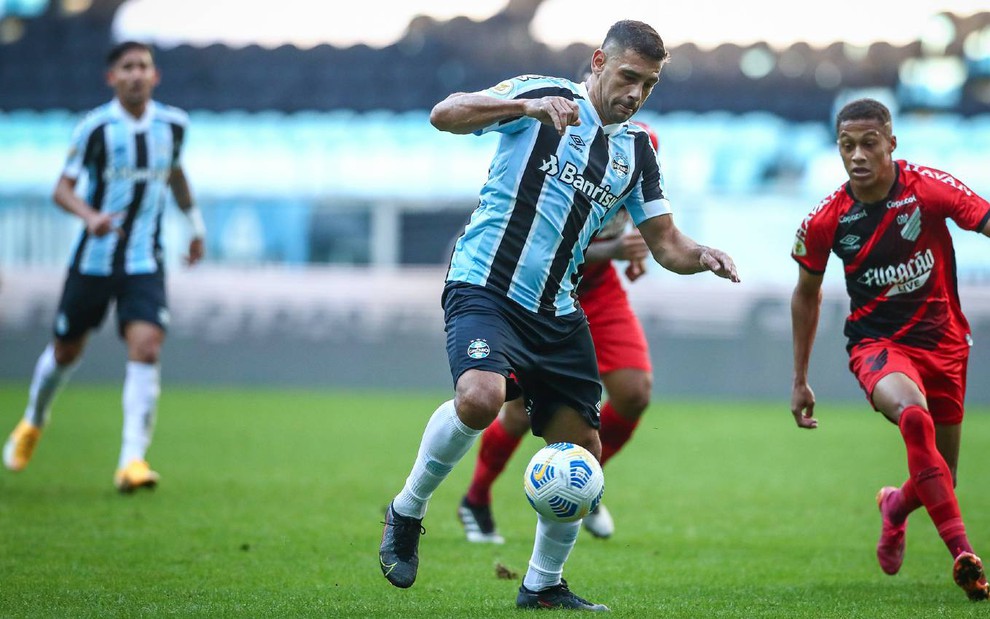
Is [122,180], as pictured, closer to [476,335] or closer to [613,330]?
[613,330]

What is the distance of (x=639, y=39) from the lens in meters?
4.55

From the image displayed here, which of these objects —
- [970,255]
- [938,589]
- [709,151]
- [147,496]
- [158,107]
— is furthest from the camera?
[709,151]

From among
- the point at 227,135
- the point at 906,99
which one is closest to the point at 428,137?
the point at 227,135

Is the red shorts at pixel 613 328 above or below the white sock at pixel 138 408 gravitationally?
above

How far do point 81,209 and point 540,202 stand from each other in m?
4.22

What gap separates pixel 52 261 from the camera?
1947 centimetres

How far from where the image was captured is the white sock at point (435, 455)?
4.40 metres

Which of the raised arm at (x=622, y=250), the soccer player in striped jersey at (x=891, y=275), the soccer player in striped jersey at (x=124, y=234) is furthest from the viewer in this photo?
the soccer player in striped jersey at (x=124, y=234)

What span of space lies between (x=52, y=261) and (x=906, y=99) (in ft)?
44.8

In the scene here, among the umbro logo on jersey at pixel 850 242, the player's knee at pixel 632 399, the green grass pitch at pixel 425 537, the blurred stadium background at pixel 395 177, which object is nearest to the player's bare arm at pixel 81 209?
the green grass pitch at pixel 425 537

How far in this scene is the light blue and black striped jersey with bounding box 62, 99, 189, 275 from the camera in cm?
823

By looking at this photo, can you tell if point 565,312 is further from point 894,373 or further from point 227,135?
point 227,135

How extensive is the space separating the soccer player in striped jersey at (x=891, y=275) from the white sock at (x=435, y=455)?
172 centimetres

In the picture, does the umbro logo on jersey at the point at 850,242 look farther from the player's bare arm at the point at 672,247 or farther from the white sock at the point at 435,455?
the white sock at the point at 435,455
